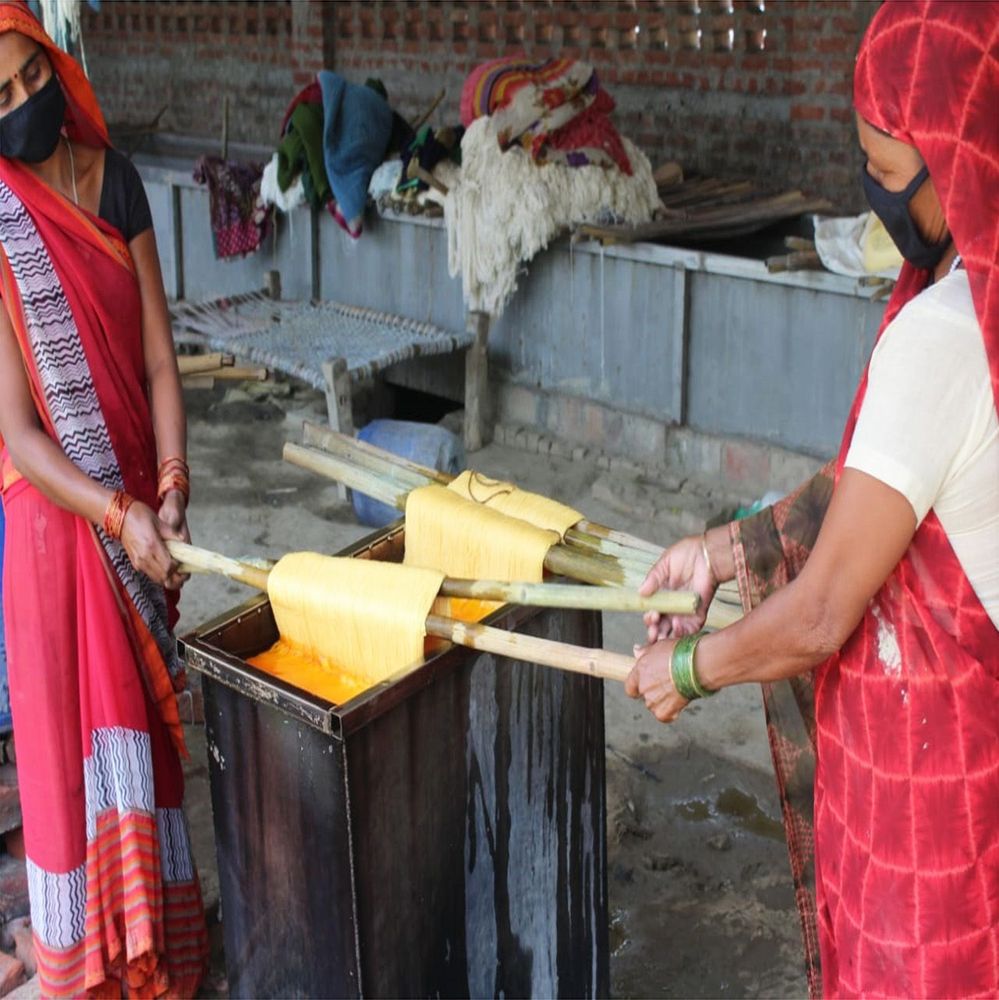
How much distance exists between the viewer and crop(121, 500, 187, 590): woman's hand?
2553 millimetres

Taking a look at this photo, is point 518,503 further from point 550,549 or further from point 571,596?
point 571,596

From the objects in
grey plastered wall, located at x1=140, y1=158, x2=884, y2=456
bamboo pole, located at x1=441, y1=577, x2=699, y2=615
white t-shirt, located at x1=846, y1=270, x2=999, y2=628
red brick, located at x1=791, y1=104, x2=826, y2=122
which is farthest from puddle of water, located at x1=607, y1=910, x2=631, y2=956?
red brick, located at x1=791, y1=104, x2=826, y2=122

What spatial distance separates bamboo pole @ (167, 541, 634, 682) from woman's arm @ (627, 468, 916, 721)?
0.10 meters

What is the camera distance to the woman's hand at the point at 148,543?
2.55 m

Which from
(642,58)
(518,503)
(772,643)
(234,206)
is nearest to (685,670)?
(772,643)

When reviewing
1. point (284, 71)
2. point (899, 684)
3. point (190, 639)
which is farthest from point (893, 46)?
point (284, 71)

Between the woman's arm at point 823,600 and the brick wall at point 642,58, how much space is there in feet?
19.0

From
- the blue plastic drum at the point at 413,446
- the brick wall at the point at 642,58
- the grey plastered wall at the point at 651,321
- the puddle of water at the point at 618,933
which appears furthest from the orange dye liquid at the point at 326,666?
the brick wall at the point at 642,58

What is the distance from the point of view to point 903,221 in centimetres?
172

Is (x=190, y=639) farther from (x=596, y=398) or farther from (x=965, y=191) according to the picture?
(x=596, y=398)

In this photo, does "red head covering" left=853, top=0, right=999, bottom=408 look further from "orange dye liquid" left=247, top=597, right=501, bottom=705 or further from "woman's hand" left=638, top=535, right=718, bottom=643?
"orange dye liquid" left=247, top=597, right=501, bottom=705

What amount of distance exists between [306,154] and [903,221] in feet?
18.8

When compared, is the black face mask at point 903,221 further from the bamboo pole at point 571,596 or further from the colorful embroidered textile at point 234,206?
the colorful embroidered textile at point 234,206

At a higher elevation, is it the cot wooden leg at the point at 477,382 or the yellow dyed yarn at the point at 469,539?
the yellow dyed yarn at the point at 469,539
